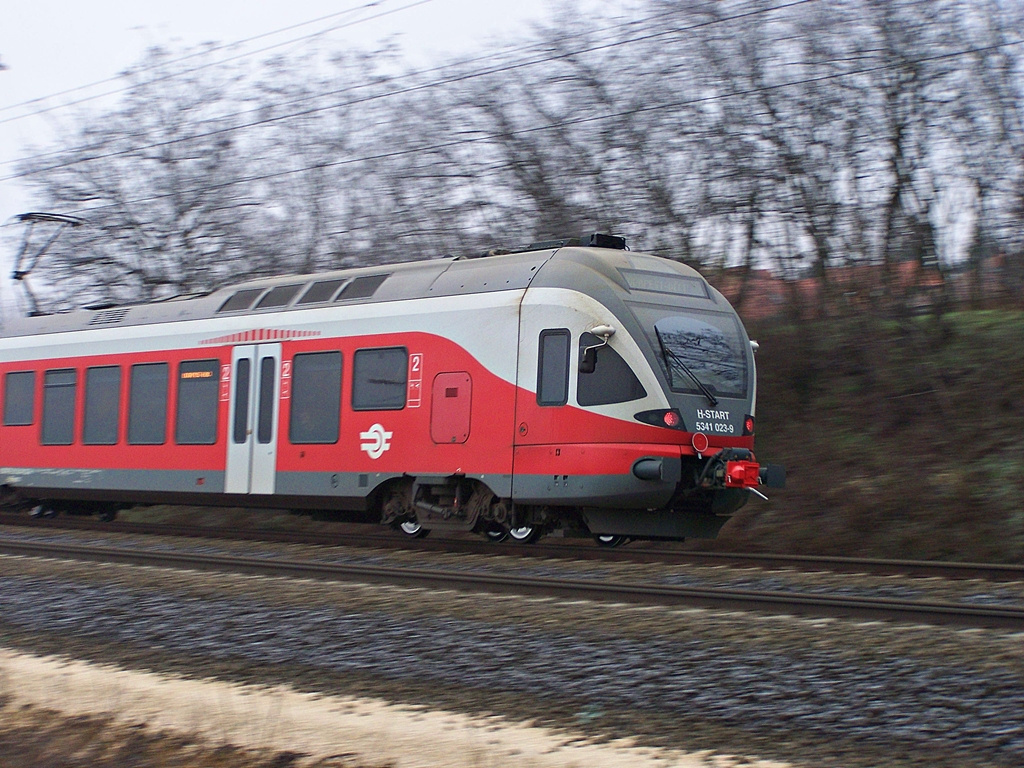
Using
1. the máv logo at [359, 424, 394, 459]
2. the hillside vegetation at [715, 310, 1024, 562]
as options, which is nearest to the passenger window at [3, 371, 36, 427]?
the máv logo at [359, 424, 394, 459]

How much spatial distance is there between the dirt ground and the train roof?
6.47 m

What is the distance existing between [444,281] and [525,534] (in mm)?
2909

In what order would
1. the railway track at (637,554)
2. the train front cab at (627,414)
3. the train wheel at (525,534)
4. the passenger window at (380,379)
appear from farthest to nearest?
the passenger window at (380,379), the train wheel at (525,534), the train front cab at (627,414), the railway track at (637,554)

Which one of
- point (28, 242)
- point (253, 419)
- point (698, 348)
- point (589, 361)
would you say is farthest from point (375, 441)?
point (28, 242)

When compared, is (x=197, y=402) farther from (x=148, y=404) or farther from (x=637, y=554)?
(x=637, y=554)

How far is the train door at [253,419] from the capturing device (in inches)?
533

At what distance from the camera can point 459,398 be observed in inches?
464

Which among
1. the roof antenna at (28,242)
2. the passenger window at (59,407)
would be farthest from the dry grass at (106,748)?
the roof antenna at (28,242)

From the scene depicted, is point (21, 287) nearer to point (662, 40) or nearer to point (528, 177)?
point (528, 177)

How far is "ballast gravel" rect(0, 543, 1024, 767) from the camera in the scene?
15.0ft

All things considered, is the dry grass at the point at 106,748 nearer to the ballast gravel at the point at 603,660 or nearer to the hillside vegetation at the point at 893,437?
the ballast gravel at the point at 603,660

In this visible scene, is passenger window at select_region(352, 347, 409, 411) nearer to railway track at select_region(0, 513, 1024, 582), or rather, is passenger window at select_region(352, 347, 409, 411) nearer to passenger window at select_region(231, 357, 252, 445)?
railway track at select_region(0, 513, 1024, 582)

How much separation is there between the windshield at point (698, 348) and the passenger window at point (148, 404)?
23.1ft

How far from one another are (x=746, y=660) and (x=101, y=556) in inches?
304
